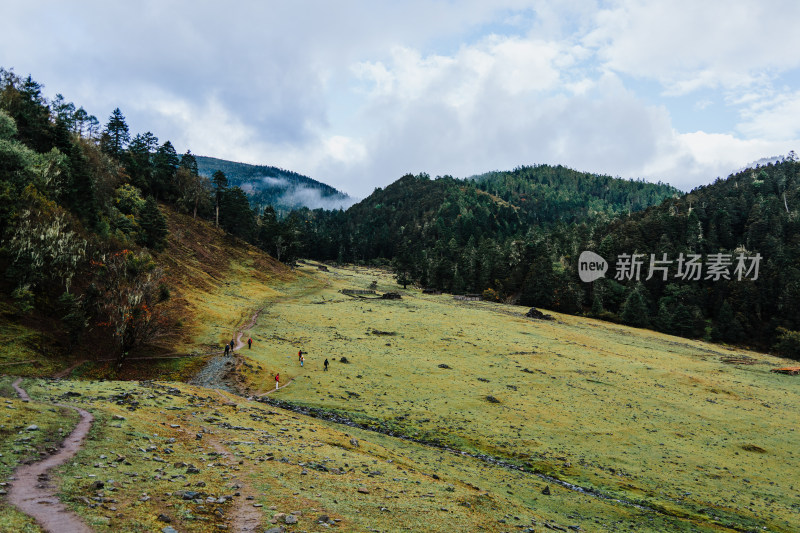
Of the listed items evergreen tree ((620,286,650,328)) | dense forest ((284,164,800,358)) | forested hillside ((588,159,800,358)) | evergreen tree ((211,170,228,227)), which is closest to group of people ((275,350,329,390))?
dense forest ((284,164,800,358))

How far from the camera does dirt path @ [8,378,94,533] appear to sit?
389 inches

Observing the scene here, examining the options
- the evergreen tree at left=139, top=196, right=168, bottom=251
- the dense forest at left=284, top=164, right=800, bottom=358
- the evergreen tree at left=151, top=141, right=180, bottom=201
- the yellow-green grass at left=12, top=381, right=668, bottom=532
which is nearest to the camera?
the yellow-green grass at left=12, top=381, right=668, bottom=532

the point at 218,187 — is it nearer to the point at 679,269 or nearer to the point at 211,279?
the point at 211,279

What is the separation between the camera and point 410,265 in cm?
16500

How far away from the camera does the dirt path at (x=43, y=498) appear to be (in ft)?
32.4

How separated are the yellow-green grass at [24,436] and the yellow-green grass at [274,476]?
1169 mm

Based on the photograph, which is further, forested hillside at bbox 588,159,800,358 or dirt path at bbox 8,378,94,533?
forested hillside at bbox 588,159,800,358

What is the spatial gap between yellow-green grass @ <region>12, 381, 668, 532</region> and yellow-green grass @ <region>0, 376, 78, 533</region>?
3.84ft

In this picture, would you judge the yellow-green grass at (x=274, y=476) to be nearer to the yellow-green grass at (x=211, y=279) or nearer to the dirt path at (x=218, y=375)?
the dirt path at (x=218, y=375)

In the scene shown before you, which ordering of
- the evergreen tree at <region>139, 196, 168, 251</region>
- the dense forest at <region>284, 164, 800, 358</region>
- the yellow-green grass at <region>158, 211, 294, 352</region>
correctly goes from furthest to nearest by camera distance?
the dense forest at <region>284, 164, 800, 358</region> → the evergreen tree at <region>139, 196, 168, 251</region> → the yellow-green grass at <region>158, 211, 294, 352</region>

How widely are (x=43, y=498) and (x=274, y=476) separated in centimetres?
761

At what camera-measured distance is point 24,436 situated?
593 inches

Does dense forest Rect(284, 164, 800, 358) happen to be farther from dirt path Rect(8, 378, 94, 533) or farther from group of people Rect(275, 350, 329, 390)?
dirt path Rect(8, 378, 94, 533)

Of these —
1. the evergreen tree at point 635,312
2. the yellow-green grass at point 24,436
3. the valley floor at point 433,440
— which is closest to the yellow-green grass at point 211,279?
the valley floor at point 433,440
